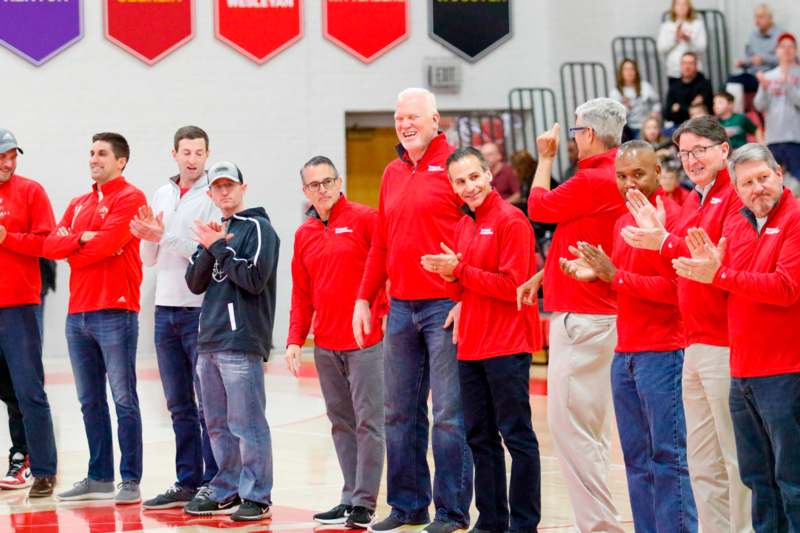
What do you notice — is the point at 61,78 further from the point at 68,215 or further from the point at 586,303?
the point at 586,303

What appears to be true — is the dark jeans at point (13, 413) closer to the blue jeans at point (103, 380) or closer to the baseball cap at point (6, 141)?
the blue jeans at point (103, 380)

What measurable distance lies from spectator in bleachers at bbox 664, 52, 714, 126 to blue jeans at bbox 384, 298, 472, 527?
981 centimetres

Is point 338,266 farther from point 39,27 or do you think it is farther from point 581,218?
point 39,27

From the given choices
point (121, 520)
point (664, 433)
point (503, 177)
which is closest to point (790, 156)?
point (503, 177)

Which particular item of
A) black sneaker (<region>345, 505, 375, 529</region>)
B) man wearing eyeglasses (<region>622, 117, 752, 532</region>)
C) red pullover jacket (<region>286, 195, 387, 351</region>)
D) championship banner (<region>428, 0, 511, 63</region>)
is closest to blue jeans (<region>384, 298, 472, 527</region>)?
black sneaker (<region>345, 505, 375, 529</region>)

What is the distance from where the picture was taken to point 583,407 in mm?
5672

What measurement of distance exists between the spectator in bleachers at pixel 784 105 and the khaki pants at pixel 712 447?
10.2 metres

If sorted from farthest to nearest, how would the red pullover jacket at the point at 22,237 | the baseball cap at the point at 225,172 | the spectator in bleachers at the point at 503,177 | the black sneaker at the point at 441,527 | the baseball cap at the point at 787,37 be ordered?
the spectator in bleachers at the point at 503,177 < the baseball cap at the point at 787,37 < the red pullover jacket at the point at 22,237 < the baseball cap at the point at 225,172 < the black sneaker at the point at 441,527

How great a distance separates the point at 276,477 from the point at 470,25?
980 centimetres

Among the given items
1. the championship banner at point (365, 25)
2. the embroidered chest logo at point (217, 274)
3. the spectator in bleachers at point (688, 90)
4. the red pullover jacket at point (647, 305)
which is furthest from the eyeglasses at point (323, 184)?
the championship banner at point (365, 25)

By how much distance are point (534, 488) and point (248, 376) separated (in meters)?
1.84

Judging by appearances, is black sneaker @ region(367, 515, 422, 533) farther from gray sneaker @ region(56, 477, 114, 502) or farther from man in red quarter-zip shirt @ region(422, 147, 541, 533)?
gray sneaker @ region(56, 477, 114, 502)

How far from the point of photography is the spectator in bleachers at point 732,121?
14.2 metres

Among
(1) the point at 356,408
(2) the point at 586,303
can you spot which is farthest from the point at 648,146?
(1) the point at 356,408
